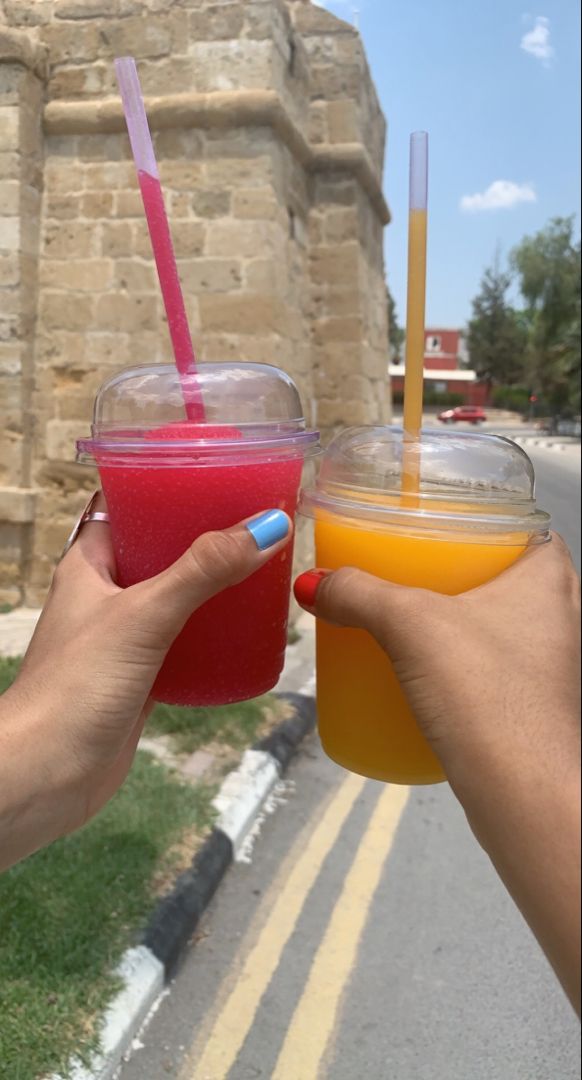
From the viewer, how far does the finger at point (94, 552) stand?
143 cm

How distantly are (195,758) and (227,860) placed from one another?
0.82 meters

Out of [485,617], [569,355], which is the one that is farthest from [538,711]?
[569,355]

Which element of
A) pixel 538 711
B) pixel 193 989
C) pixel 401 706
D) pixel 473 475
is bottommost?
pixel 193 989

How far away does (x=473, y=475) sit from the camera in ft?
4.40

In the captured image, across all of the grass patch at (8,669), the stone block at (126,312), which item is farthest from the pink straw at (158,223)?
the stone block at (126,312)

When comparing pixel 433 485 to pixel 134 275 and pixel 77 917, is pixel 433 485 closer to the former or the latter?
pixel 77 917

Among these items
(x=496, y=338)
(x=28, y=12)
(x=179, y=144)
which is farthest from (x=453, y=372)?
(x=28, y=12)

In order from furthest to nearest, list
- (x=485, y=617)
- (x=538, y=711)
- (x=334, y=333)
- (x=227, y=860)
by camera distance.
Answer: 1. (x=334, y=333)
2. (x=227, y=860)
3. (x=485, y=617)
4. (x=538, y=711)

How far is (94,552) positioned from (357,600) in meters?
0.55

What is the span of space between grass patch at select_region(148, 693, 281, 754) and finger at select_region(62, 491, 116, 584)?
2885 mm

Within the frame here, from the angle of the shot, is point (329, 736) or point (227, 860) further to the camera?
point (227, 860)

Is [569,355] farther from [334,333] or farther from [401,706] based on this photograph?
[401,706]

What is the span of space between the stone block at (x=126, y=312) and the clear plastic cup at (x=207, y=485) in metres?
4.83

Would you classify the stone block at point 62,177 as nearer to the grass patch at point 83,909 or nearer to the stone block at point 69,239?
the stone block at point 69,239
